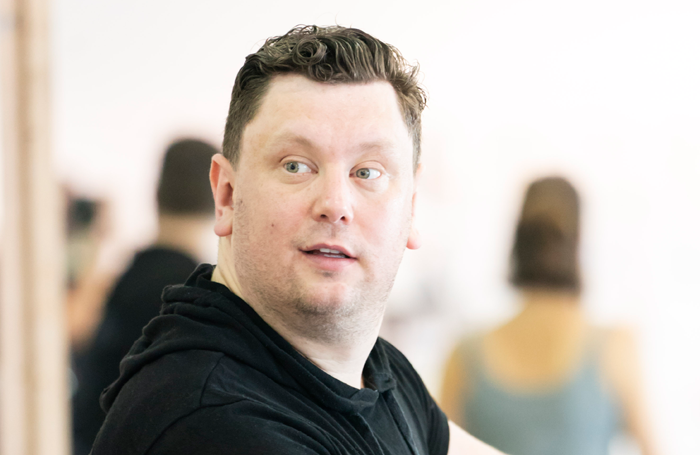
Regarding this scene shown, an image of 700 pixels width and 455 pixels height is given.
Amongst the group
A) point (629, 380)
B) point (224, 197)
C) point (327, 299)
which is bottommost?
point (629, 380)

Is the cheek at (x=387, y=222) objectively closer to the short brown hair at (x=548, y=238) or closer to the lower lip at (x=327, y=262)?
the lower lip at (x=327, y=262)

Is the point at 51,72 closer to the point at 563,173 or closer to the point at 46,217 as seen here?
the point at 46,217

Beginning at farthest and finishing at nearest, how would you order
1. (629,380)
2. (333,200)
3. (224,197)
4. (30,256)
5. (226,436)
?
(30,256) < (629,380) < (224,197) < (333,200) < (226,436)

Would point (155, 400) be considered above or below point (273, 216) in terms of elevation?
below

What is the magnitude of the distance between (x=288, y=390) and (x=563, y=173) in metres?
1.35

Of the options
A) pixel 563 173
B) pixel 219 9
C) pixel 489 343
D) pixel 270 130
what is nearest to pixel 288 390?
pixel 270 130

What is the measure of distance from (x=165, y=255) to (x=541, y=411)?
1208 mm

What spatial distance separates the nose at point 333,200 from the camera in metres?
0.78

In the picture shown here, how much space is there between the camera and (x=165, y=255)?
1.84 metres

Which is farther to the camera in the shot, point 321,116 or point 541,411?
point 541,411

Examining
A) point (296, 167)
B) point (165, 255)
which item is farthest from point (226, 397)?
point (165, 255)

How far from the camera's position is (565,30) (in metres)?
1.82

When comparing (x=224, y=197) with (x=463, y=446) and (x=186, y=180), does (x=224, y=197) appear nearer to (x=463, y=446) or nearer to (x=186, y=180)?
(x=463, y=446)

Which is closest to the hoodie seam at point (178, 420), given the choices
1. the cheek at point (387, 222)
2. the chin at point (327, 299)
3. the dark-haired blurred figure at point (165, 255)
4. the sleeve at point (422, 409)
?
the chin at point (327, 299)
